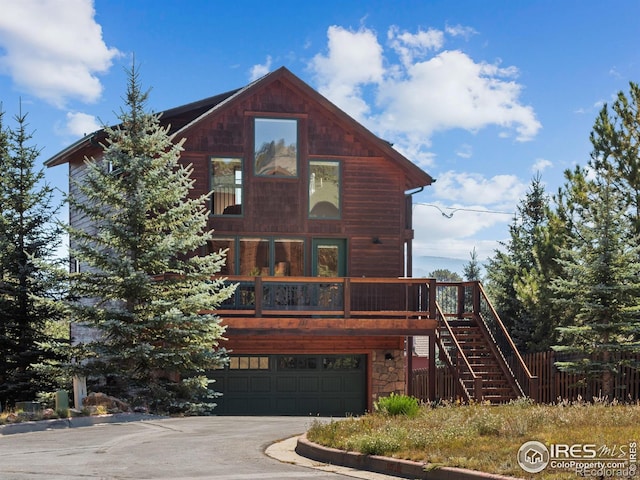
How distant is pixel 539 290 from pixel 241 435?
19332mm

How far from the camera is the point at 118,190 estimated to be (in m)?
22.4

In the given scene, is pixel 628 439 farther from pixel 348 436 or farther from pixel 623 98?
pixel 623 98

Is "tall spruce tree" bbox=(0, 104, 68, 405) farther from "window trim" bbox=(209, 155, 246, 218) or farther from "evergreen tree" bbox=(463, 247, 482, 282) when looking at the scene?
"evergreen tree" bbox=(463, 247, 482, 282)

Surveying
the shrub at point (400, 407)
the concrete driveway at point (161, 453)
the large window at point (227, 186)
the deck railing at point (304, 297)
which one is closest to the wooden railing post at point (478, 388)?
the deck railing at point (304, 297)

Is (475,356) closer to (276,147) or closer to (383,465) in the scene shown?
(276,147)

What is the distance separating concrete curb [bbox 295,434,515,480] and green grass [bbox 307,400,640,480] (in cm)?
15

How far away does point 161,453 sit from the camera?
492 inches

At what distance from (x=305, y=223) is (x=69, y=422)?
1168 centimetres

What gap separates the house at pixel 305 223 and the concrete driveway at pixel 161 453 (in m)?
8.78

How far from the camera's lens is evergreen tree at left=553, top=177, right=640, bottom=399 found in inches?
992

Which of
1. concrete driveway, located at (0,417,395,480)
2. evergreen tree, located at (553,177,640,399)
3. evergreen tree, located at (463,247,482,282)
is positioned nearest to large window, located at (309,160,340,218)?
evergreen tree, located at (553,177,640,399)

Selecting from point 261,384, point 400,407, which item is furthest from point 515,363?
point 400,407

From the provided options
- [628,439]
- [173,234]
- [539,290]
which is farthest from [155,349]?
[539,290]

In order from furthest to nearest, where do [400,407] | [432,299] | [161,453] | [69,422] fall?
[432,299]
[69,422]
[400,407]
[161,453]
